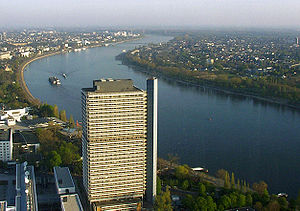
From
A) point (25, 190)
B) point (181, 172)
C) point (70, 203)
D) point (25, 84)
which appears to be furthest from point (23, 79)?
point (70, 203)

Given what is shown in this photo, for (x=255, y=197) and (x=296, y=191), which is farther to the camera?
(x=296, y=191)

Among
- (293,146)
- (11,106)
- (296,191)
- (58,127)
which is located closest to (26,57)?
(11,106)

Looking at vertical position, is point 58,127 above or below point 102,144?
below

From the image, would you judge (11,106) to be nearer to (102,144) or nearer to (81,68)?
(102,144)

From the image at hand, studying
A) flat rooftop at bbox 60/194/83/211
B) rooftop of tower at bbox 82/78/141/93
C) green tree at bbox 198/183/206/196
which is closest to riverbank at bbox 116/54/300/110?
green tree at bbox 198/183/206/196

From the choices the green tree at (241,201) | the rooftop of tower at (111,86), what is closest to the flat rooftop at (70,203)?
the rooftop of tower at (111,86)

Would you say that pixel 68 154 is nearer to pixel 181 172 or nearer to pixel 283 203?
pixel 181 172

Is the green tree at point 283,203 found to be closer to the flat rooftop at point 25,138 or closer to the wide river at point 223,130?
the wide river at point 223,130
